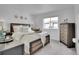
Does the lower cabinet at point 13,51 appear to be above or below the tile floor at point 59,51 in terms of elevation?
above

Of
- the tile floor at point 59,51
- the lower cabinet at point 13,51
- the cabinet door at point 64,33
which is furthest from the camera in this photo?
the cabinet door at point 64,33

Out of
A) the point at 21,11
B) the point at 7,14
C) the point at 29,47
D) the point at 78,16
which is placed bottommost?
the point at 29,47

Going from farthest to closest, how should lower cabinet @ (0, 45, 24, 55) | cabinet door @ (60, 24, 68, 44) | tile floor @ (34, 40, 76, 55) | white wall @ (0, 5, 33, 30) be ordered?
cabinet door @ (60, 24, 68, 44)
white wall @ (0, 5, 33, 30)
tile floor @ (34, 40, 76, 55)
lower cabinet @ (0, 45, 24, 55)

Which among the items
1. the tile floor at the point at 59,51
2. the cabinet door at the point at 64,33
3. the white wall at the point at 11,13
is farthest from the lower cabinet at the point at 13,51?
the cabinet door at the point at 64,33

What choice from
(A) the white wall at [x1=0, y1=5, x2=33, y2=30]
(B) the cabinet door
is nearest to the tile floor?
(B) the cabinet door

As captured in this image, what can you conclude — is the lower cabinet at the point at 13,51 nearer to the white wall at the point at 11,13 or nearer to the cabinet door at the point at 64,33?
the white wall at the point at 11,13

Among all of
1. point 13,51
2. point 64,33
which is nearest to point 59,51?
point 64,33

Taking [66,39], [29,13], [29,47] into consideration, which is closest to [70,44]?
[66,39]

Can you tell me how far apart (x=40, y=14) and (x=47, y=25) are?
0.53 m

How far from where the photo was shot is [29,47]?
6.70 ft

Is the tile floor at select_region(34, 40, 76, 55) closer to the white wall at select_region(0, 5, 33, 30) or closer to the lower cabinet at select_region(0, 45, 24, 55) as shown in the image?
the lower cabinet at select_region(0, 45, 24, 55)

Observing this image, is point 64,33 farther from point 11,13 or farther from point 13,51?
point 13,51
